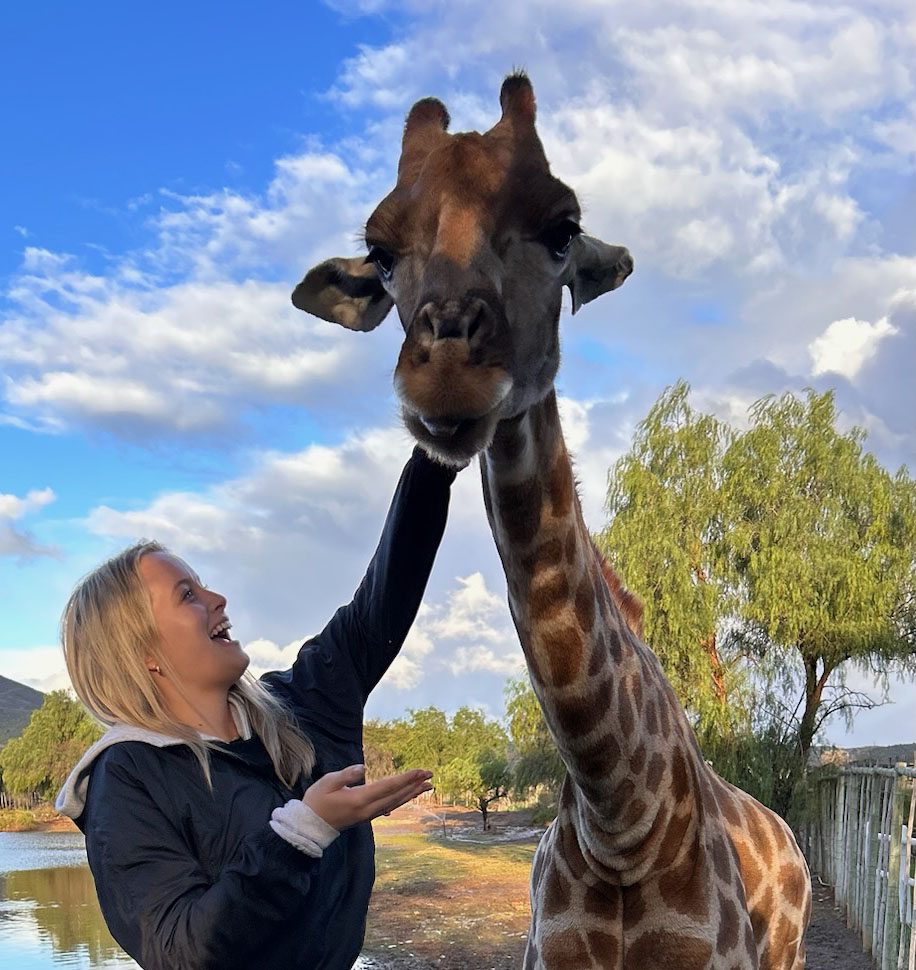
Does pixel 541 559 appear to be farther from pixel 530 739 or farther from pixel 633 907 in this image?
pixel 530 739

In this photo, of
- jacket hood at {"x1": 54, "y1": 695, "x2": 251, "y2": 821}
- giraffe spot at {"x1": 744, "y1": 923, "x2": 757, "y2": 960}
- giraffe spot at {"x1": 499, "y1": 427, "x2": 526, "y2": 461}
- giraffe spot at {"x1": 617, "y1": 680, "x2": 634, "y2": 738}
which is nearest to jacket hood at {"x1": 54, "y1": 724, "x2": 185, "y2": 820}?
jacket hood at {"x1": 54, "y1": 695, "x2": 251, "y2": 821}

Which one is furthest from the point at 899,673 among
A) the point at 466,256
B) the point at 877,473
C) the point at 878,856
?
the point at 466,256

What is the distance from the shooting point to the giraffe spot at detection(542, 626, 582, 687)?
2.77m

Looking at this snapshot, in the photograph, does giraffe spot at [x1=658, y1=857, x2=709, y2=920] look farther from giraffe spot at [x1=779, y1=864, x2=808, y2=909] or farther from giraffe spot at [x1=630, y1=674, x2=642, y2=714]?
giraffe spot at [x1=779, y1=864, x2=808, y2=909]

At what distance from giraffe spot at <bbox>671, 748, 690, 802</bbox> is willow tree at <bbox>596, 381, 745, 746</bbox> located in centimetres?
1510

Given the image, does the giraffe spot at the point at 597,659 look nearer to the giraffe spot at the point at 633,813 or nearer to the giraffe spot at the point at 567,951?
the giraffe spot at the point at 633,813

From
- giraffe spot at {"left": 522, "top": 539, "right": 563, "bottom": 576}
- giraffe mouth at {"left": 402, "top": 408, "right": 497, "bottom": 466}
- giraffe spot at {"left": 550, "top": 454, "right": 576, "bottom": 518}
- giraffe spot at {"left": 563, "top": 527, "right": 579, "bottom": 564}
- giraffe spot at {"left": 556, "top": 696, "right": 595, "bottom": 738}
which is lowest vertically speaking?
giraffe spot at {"left": 556, "top": 696, "right": 595, "bottom": 738}

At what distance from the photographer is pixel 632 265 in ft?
11.1

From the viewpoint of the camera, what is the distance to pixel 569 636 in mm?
2775

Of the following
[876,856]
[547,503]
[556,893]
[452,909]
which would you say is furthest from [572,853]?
[452,909]

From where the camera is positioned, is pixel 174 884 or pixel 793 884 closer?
pixel 174 884

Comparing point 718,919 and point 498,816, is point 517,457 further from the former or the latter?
point 498,816

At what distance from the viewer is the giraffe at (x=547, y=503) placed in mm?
2223

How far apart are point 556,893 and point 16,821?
49630 mm
